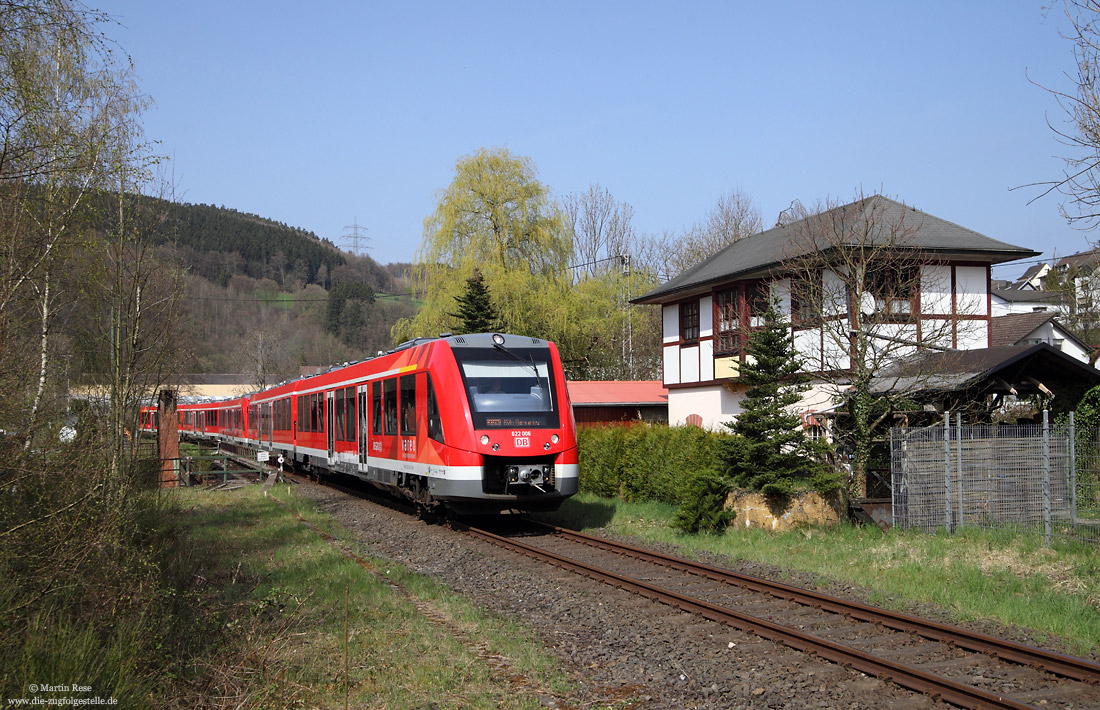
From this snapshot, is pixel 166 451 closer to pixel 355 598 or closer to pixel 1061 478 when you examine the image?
pixel 355 598

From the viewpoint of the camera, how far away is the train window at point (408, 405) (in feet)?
47.7

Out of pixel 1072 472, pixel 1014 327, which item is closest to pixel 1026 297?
pixel 1014 327

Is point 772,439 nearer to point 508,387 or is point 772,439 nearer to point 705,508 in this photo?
point 705,508

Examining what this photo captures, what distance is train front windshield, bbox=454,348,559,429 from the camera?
13.2m

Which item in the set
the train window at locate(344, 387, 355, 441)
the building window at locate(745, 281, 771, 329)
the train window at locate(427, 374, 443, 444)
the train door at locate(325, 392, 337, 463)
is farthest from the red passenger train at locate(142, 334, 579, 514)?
the building window at locate(745, 281, 771, 329)

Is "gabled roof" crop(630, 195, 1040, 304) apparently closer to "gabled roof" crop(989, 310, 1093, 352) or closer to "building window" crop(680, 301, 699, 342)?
"building window" crop(680, 301, 699, 342)

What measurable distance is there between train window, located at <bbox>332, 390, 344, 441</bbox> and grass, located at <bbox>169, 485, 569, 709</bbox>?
28.5 ft

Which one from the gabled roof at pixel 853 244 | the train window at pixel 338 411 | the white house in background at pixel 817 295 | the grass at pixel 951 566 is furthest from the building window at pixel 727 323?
the train window at pixel 338 411

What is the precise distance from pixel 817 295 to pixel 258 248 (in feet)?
307

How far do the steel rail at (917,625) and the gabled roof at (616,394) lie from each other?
60.0 feet

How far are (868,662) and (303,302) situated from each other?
305 ft

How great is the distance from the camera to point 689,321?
26625 millimetres

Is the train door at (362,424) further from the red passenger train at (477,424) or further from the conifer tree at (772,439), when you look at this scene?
the conifer tree at (772,439)

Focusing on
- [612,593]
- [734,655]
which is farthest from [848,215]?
[734,655]
